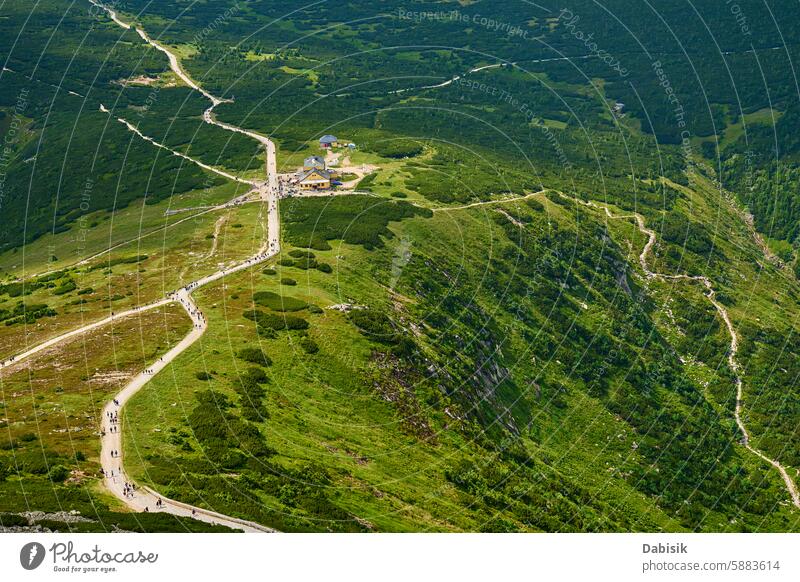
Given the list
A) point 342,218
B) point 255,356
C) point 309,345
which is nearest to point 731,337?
point 342,218

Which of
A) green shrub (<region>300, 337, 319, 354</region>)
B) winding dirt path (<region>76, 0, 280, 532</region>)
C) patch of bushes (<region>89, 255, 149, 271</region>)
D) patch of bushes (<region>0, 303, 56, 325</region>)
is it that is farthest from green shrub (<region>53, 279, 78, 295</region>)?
green shrub (<region>300, 337, 319, 354</region>)

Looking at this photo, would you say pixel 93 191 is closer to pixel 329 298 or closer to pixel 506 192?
pixel 506 192

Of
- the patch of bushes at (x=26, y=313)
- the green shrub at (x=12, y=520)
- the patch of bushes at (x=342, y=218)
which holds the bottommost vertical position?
the patch of bushes at (x=26, y=313)

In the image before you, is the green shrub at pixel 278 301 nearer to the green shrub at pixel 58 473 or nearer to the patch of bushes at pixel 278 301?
the patch of bushes at pixel 278 301

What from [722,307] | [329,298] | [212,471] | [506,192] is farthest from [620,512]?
[506,192]

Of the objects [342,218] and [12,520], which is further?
[342,218]

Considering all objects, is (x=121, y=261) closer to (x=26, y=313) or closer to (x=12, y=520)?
(x=26, y=313)
